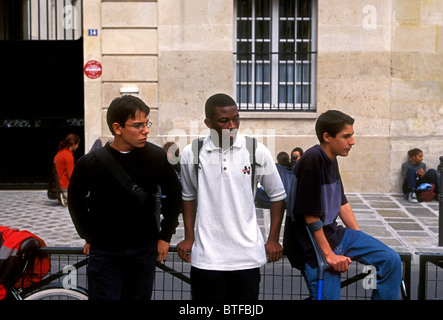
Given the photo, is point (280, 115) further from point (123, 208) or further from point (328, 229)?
point (123, 208)

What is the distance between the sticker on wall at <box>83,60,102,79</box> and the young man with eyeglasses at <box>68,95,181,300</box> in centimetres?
950

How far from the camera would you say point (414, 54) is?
12.3 metres

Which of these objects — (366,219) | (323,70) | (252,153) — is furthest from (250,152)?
(323,70)

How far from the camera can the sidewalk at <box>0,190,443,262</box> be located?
805 centimetres

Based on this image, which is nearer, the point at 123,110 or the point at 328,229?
the point at 123,110

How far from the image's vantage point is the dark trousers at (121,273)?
3.22 meters

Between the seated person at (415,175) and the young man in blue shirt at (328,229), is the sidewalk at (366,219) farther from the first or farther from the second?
the young man in blue shirt at (328,229)

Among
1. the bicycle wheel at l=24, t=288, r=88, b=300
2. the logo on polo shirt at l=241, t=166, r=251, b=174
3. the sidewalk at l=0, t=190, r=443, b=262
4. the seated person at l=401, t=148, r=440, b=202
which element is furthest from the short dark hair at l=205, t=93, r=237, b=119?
the seated person at l=401, t=148, r=440, b=202

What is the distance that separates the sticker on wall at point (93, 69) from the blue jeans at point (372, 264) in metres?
9.89

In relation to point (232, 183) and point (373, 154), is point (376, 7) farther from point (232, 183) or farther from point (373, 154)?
point (232, 183)

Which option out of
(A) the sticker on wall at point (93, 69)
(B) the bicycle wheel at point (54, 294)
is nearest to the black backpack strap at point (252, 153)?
(B) the bicycle wheel at point (54, 294)

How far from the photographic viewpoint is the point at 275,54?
41.7 ft
